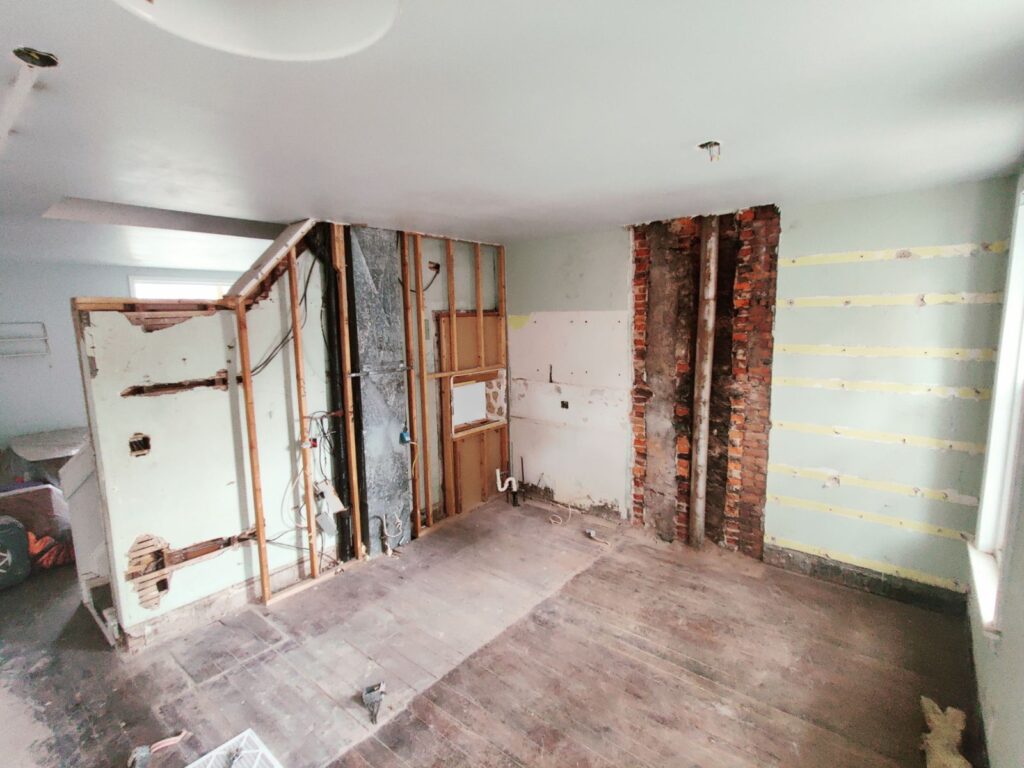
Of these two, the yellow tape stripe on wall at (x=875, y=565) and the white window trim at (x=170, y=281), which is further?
the white window trim at (x=170, y=281)

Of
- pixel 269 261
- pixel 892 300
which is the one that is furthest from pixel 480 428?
pixel 892 300

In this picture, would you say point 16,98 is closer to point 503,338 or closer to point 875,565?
point 503,338

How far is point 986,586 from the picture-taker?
2482 millimetres

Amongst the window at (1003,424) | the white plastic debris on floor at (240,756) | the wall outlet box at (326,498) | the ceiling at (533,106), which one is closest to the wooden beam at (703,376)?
the ceiling at (533,106)

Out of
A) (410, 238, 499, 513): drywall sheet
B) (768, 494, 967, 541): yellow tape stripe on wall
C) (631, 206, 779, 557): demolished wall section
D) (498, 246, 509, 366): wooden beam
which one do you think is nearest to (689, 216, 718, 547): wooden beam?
(631, 206, 779, 557): demolished wall section

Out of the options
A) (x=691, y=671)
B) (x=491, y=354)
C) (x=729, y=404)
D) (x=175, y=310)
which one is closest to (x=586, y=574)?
(x=691, y=671)

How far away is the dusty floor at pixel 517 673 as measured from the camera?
2.27m

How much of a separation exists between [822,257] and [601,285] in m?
1.71

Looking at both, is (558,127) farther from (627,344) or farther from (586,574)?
(586,574)

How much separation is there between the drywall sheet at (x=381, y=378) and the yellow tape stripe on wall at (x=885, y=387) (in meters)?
3.01

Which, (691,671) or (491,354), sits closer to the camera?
(691,671)

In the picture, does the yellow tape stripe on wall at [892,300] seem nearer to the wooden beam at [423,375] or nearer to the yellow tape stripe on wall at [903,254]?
the yellow tape stripe on wall at [903,254]

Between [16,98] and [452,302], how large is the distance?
3208 millimetres

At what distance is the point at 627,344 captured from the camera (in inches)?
172
